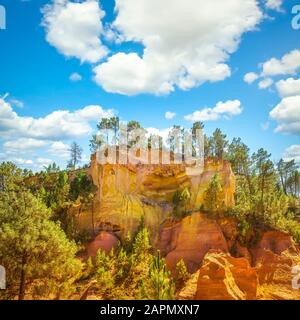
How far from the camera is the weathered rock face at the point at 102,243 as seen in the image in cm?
3616

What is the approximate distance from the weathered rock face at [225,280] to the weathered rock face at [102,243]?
1516 cm

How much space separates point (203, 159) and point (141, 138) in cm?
1108

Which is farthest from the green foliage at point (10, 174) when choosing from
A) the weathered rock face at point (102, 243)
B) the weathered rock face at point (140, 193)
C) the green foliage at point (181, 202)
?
the green foliage at point (181, 202)

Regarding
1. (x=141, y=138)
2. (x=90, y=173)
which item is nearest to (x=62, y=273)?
(x=90, y=173)

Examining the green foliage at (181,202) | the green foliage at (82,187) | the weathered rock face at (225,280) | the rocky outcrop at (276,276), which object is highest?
the green foliage at (82,187)

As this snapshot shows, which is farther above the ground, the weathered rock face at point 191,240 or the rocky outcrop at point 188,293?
the weathered rock face at point 191,240

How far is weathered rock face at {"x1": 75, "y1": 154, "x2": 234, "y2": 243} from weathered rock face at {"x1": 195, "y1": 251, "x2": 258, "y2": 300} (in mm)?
14137

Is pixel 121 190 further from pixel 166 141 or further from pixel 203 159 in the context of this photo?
pixel 166 141

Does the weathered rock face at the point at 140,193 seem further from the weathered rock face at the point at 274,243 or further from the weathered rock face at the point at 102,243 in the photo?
the weathered rock face at the point at 274,243

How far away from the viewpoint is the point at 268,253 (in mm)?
35562

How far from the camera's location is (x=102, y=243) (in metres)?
36.8

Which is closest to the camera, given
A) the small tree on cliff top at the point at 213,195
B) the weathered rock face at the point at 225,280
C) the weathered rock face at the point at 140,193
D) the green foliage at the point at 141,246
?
the weathered rock face at the point at 225,280
